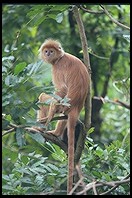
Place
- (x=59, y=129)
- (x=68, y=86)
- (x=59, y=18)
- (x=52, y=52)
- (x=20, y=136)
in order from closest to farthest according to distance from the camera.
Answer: (x=20, y=136), (x=59, y=18), (x=59, y=129), (x=68, y=86), (x=52, y=52)

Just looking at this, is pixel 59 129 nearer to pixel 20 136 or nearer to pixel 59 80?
pixel 59 80

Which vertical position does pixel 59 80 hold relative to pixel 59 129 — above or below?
above

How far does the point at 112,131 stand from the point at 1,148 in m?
5.73

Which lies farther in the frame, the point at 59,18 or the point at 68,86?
the point at 68,86

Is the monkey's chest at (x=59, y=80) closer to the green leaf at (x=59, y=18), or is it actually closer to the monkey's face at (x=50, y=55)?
the monkey's face at (x=50, y=55)

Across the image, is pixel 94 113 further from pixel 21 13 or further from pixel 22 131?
pixel 22 131

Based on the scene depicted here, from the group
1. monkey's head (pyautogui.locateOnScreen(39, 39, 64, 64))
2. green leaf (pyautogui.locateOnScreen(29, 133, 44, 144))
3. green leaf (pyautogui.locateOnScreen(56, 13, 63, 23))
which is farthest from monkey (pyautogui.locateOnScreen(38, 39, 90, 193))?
green leaf (pyautogui.locateOnScreen(29, 133, 44, 144))

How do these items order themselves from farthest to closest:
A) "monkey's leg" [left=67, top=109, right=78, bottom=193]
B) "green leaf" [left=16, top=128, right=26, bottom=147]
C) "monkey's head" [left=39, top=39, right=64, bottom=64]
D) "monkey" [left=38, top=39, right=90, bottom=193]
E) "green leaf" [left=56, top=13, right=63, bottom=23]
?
"monkey's head" [left=39, top=39, right=64, bottom=64], "monkey" [left=38, top=39, right=90, bottom=193], "green leaf" [left=56, top=13, right=63, bottom=23], "monkey's leg" [left=67, top=109, right=78, bottom=193], "green leaf" [left=16, top=128, right=26, bottom=147]

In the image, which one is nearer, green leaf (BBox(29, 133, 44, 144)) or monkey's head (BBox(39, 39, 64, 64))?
green leaf (BBox(29, 133, 44, 144))

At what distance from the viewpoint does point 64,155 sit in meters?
3.91

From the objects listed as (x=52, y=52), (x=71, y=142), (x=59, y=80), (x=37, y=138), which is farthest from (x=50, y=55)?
(x=37, y=138)

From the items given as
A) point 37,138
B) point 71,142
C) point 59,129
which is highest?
point 37,138

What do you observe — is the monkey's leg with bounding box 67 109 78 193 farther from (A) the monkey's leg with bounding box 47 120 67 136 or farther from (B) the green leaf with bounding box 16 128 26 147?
(B) the green leaf with bounding box 16 128 26 147

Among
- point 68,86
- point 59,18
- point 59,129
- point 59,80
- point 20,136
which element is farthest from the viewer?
point 59,80
